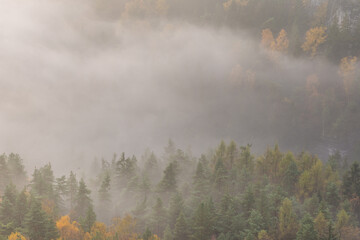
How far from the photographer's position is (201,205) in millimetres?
51250

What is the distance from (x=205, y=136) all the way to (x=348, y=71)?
64410mm

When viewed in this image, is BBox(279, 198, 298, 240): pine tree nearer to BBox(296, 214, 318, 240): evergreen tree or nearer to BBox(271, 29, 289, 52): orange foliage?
BBox(296, 214, 318, 240): evergreen tree

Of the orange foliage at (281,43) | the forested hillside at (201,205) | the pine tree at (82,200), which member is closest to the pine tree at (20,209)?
the forested hillside at (201,205)

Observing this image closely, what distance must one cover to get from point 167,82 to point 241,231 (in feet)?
411

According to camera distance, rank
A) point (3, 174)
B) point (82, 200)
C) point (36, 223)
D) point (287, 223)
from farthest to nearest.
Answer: point (3, 174) → point (82, 200) → point (287, 223) → point (36, 223)

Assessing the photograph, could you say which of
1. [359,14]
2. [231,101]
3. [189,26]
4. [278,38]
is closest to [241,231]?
[231,101]

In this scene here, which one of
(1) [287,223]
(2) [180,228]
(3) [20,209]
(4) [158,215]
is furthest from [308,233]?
(3) [20,209]

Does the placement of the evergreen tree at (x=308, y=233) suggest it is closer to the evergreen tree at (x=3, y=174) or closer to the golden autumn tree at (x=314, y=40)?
the evergreen tree at (x=3, y=174)

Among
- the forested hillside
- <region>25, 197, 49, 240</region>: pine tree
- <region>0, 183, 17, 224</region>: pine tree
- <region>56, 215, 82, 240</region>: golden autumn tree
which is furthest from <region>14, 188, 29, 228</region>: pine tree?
<region>56, 215, 82, 240</region>: golden autumn tree

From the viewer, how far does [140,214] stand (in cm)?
6197

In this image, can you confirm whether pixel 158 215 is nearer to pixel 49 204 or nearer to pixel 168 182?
pixel 168 182

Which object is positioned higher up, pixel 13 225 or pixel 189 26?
pixel 189 26

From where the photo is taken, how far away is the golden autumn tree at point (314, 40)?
417 ft

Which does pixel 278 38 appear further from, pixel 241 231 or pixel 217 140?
pixel 241 231
